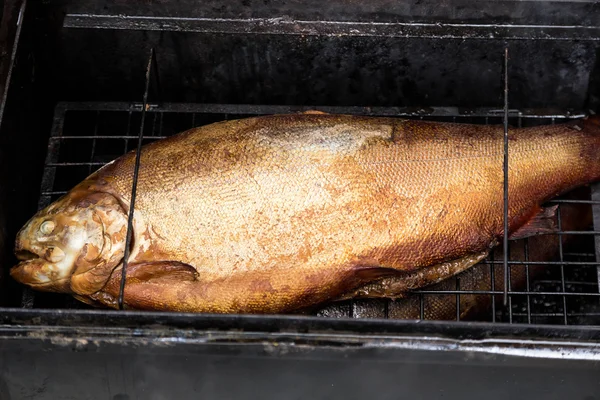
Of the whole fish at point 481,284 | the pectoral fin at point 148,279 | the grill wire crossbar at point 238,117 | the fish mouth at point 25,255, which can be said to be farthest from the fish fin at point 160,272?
the grill wire crossbar at point 238,117

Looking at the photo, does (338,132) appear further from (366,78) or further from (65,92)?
(65,92)

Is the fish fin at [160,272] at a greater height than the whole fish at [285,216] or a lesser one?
lesser

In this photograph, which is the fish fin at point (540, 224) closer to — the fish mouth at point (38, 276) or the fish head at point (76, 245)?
the fish head at point (76, 245)

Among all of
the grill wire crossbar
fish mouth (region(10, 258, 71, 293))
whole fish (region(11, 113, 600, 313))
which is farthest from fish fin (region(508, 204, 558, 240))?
fish mouth (region(10, 258, 71, 293))

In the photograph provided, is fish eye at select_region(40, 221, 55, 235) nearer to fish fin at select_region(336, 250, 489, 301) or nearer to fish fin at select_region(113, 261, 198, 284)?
fish fin at select_region(113, 261, 198, 284)

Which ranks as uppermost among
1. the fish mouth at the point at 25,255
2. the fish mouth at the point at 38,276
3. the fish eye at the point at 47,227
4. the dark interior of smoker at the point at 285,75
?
the dark interior of smoker at the point at 285,75

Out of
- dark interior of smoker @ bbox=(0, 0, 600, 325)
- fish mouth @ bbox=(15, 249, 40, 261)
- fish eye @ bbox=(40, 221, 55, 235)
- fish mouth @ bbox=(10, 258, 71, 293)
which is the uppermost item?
dark interior of smoker @ bbox=(0, 0, 600, 325)

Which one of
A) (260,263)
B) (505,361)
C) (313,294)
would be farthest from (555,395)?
(260,263)

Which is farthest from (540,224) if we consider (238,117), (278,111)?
(238,117)

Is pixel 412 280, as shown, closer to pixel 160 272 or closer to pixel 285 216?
pixel 285 216
